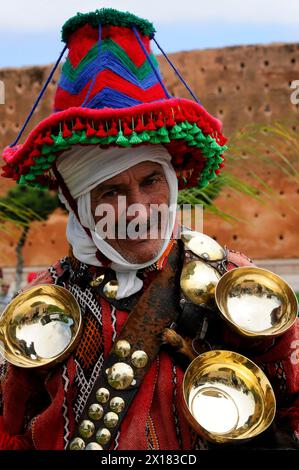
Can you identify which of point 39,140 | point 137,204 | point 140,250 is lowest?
point 140,250

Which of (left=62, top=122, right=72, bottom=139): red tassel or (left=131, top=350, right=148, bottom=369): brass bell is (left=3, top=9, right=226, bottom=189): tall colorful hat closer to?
(left=62, top=122, right=72, bottom=139): red tassel

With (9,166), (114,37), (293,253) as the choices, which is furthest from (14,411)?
(293,253)

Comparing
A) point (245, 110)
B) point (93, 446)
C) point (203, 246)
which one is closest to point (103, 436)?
point (93, 446)

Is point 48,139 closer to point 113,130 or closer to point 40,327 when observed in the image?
point 113,130

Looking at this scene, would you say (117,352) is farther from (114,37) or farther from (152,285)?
(114,37)

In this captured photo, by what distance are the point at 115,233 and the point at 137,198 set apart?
0.10 m

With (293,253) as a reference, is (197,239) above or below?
above

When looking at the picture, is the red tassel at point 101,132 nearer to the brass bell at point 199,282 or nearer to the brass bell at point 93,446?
the brass bell at point 199,282

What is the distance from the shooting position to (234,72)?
18.4 meters

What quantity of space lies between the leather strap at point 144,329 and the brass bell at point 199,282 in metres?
0.04

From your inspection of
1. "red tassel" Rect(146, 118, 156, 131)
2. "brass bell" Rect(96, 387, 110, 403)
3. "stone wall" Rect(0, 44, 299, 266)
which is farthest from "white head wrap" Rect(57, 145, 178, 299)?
"stone wall" Rect(0, 44, 299, 266)

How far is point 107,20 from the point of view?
5.50 feet

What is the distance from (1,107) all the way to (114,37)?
728 inches

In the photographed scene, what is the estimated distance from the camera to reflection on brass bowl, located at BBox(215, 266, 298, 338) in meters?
1.65
